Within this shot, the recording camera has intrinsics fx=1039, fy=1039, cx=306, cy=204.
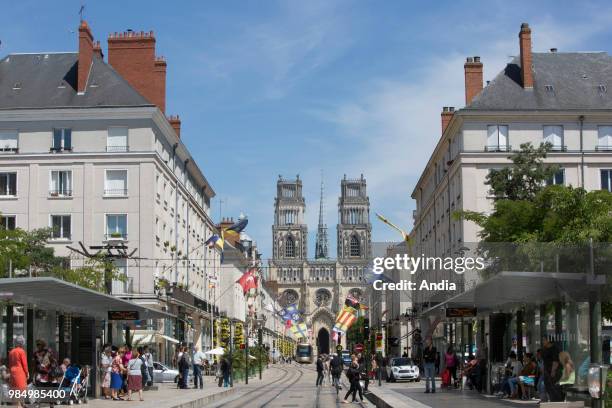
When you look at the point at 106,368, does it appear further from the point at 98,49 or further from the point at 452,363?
the point at 98,49

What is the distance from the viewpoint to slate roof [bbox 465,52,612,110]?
5550 centimetres

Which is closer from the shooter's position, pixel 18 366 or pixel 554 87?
pixel 18 366

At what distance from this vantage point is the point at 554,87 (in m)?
56.8

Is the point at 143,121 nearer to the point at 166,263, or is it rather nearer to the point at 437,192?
the point at 166,263

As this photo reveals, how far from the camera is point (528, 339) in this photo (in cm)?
2856

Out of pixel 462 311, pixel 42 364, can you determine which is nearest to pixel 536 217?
pixel 462 311

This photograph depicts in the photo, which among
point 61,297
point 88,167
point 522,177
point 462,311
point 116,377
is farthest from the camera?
point 88,167

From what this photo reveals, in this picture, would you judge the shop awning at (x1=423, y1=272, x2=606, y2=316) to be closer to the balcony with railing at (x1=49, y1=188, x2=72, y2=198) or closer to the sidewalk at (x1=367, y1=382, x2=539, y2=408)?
the sidewalk at (x1=367, y1=382, x2=539, y2=408)

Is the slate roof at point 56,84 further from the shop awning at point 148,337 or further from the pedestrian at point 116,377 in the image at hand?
the pedestrian at point 116,377

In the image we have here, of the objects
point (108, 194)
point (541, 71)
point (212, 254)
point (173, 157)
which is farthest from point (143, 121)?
point (212, 254)

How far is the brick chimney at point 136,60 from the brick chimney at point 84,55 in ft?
7.04

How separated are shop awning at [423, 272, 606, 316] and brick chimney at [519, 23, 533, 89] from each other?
28.7 meters

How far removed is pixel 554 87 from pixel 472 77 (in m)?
5.21

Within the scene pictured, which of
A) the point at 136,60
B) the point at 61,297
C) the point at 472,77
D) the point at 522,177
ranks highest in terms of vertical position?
the point at 136,60
